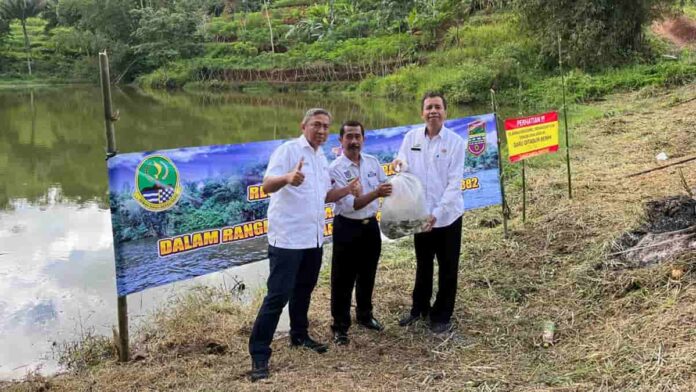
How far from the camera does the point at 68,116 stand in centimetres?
1908

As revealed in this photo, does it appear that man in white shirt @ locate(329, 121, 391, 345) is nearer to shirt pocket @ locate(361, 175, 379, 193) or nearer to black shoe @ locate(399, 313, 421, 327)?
shirt pocket @ locate(361, 175, 379, 193)

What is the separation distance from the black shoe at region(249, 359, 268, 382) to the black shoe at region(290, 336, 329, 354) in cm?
39

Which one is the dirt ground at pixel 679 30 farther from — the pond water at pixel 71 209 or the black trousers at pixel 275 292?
the black trousers at pixel 275 292

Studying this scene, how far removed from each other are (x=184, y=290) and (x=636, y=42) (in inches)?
701

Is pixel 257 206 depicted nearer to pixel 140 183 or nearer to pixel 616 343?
Answer: pixel 140 183

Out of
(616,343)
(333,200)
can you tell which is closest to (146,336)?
(333,200)

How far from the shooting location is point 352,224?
11.0ft

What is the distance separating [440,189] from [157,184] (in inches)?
68.2

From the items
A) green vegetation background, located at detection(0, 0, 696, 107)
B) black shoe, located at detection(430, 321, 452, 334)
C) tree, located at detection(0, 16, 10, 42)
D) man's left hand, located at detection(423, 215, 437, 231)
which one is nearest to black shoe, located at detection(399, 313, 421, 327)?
black shoe, located at detection(430, 321, 452, 334)

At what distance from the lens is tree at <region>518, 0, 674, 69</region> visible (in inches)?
694

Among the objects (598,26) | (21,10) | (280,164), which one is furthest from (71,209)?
(21,10)

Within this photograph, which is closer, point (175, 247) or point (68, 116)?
point (175, 247)

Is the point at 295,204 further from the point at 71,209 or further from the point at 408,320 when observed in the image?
the point at 71,209

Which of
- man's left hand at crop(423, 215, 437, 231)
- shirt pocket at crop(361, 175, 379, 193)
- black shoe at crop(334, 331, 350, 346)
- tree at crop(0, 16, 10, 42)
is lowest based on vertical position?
black shoe at crop(334, 331, 350, 346)
